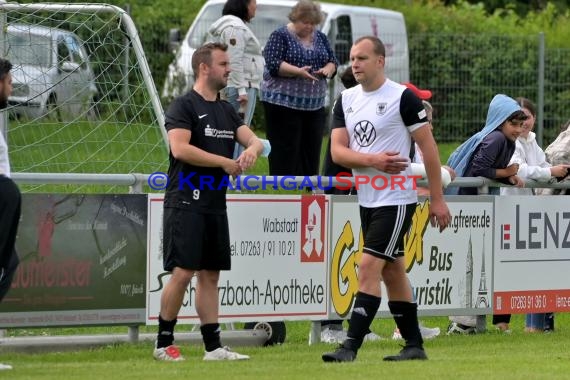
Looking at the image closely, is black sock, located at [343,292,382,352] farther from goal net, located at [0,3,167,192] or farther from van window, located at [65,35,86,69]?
van window, located at [65,35,86,69]

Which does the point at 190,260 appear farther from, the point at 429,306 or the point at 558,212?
the point at 558,212

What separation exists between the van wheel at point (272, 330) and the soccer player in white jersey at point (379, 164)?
5.59 ft

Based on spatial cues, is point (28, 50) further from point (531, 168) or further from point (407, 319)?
point (531, 168)

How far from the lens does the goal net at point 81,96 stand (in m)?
12.9

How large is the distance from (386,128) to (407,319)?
54.5 inches

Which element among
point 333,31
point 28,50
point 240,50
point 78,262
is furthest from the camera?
point 333,31

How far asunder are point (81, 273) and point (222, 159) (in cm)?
161

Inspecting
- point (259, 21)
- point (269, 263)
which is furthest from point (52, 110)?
point (259, 21)

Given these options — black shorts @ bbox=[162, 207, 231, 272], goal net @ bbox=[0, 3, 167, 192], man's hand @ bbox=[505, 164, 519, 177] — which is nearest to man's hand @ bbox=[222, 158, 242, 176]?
black shorts @ bbox=[162, 207, 231, 272]

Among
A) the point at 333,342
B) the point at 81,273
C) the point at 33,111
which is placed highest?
the point at 33,111

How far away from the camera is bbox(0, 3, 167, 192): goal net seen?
12.9 m

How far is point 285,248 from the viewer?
11898 mm

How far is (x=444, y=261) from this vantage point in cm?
1273

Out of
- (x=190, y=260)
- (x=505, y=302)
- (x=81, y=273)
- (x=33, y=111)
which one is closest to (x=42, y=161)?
(x=33, y=111)
